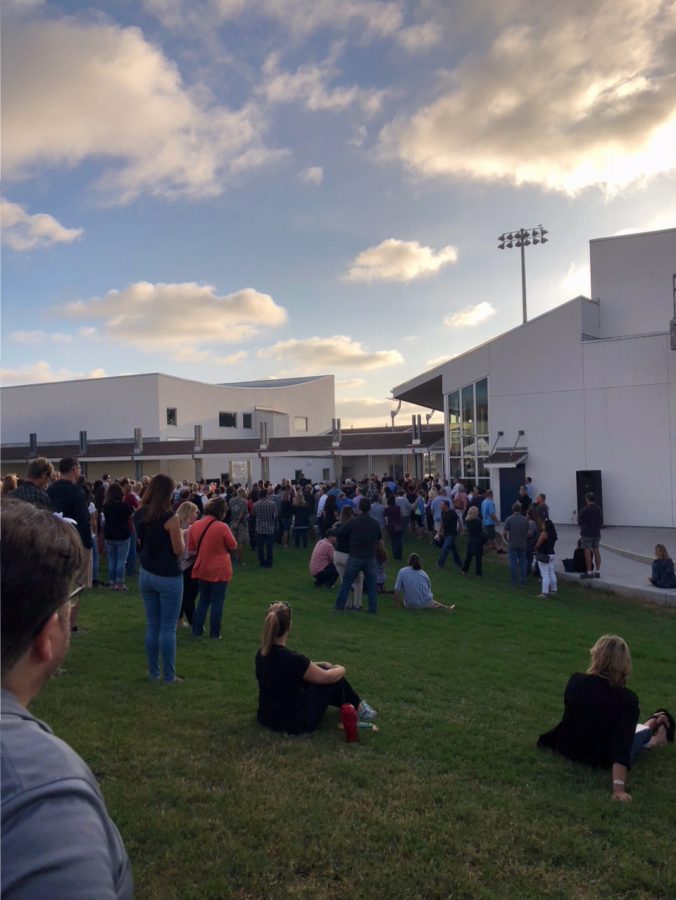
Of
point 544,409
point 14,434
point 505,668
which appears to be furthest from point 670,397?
point 14,434

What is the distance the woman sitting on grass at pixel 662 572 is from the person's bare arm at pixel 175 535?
11.2m

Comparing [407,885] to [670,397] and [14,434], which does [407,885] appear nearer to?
[670,397]

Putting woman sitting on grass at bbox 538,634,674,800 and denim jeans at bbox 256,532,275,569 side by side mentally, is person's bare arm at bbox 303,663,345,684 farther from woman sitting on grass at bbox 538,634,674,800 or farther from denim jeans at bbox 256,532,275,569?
denim jeans at bbox 256,532,275,569

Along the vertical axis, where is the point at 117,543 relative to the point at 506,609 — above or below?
above

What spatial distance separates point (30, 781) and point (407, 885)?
3.13 metres

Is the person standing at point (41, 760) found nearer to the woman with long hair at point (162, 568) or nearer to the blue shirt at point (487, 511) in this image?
the woman with long hair at point (162, 568)

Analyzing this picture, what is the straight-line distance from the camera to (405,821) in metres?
4.15

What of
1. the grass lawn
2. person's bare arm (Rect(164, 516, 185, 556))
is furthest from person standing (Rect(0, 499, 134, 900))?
person's bare arm (Rect(164, 516, 185, 556))

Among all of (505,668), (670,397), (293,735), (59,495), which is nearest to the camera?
(293,735)

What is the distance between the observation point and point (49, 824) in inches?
40.1

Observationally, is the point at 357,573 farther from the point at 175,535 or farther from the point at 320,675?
the point at 320,675

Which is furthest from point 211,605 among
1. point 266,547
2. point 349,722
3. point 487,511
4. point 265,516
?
point 487,511

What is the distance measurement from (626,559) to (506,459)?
9.69 m

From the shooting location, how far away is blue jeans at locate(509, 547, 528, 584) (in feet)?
50.6
